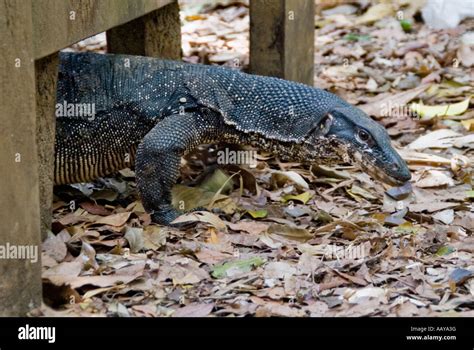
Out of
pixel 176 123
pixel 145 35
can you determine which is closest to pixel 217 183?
pixel 176 123

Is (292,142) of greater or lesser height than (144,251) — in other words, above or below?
above

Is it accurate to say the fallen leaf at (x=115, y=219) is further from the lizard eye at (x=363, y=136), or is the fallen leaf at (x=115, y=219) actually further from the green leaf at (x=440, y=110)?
the green leaf at (x=440, y=110)

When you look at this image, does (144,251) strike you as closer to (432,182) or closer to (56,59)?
(56,59)

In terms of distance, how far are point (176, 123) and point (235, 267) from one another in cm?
118

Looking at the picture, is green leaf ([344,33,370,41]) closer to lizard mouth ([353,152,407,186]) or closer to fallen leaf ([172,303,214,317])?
lizard mouth ([353,152,407,186])

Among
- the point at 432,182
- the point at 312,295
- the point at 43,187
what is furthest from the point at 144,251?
the point at 432,182

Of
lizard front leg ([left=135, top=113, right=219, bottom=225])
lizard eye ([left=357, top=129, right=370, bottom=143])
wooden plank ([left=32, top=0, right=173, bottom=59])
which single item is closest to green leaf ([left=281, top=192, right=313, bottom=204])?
lizard eye ([left=357, top=129, right=370, bottom=143])

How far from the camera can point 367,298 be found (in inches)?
187

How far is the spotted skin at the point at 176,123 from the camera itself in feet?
19.3

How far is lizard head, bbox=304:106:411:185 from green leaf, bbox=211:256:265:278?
3.41ft

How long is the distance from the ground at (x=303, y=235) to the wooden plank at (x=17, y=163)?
0.23 metres

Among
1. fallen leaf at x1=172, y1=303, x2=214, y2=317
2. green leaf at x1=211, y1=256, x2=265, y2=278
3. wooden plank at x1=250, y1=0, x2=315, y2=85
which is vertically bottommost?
fallen leaf at x1=172, y1=303, x2=214, y2=317

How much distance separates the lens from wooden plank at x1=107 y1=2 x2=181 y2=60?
6.95m

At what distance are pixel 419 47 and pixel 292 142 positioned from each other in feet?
12.0
